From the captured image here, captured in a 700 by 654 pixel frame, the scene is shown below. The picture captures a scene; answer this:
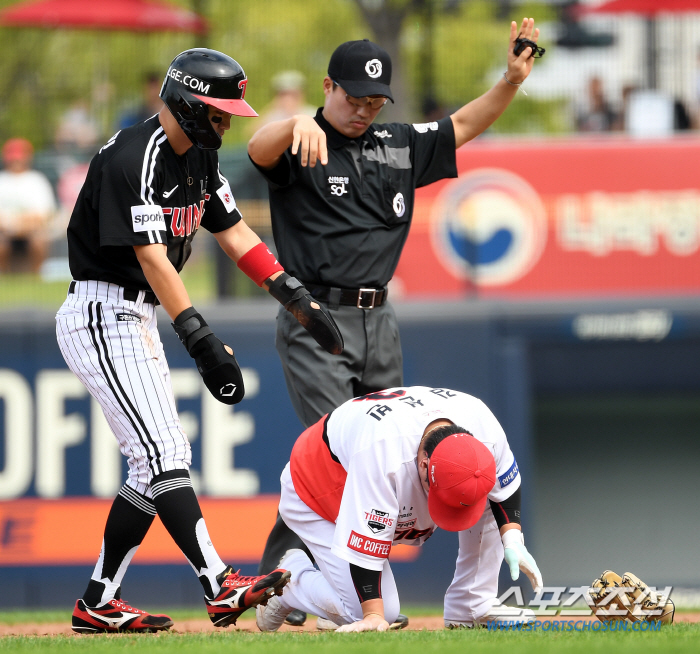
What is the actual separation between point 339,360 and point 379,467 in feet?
3.03

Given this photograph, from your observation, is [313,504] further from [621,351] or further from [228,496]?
Result: [621,351]

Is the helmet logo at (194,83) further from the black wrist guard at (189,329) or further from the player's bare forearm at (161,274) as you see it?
the black wrist guard at (189,329)

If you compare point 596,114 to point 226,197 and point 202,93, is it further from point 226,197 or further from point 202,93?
point 202,93

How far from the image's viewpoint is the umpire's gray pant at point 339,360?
5191mm

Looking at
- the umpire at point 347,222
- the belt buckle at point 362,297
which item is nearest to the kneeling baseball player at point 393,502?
the umpire at point 347,222

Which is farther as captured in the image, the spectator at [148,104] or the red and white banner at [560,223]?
the spectator at [148,104]

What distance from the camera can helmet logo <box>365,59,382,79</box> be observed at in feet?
16.9

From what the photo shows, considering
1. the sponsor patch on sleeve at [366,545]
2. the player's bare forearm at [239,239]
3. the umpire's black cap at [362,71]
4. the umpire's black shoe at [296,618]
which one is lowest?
the umpire's black shoe at [296,618]

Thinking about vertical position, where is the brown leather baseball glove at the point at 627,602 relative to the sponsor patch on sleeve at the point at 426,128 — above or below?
below

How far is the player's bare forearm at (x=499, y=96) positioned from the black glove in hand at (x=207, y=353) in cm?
181

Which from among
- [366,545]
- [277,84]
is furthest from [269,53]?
[366,545]

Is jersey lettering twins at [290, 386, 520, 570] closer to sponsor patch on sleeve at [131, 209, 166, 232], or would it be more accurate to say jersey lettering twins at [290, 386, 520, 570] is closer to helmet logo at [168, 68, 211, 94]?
sponsor patch on sleeve at [131, 209, 166, 232]

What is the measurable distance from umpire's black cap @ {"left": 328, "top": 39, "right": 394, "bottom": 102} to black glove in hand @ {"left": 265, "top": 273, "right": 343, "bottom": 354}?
3.18 ft

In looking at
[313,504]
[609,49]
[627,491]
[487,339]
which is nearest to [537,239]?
[487,339]
